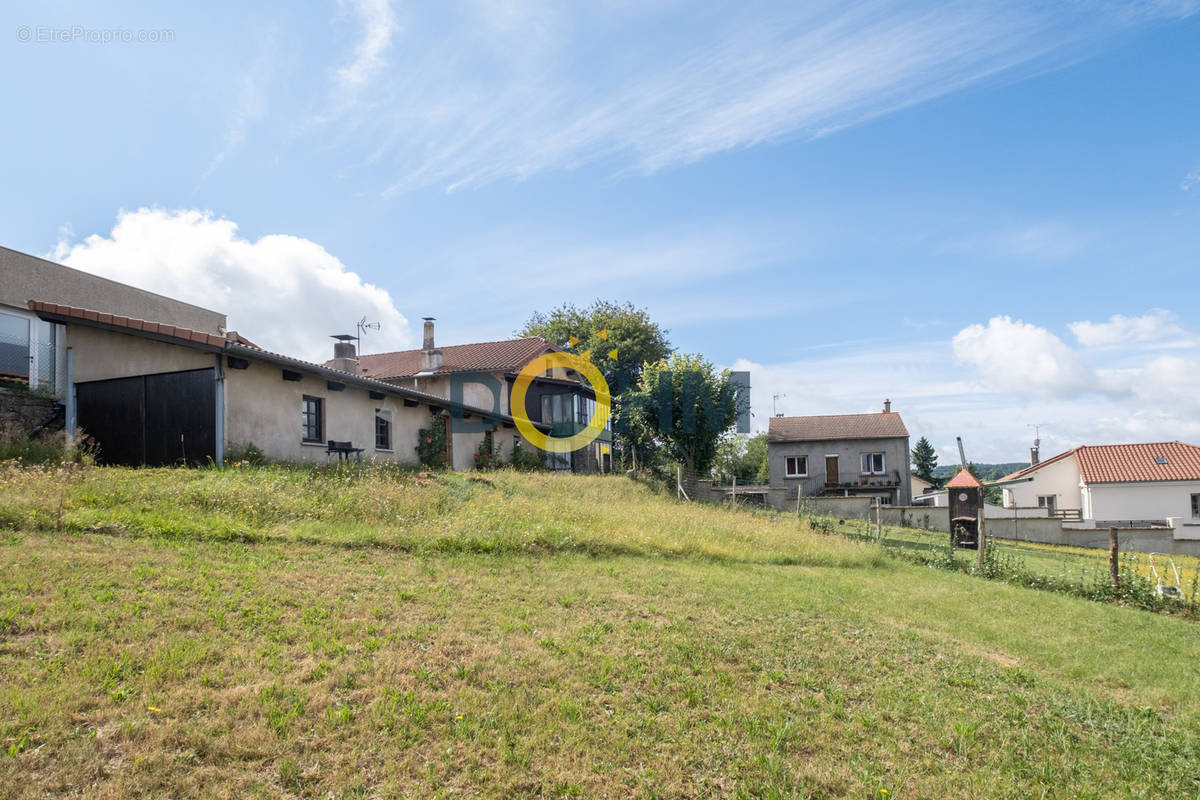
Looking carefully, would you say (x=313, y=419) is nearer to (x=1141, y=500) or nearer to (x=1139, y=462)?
(x=1141, y=500)

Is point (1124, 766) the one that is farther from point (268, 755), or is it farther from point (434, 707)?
point (268, 755)

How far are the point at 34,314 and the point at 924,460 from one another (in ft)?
227

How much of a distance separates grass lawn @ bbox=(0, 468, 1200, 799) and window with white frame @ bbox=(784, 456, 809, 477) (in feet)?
105

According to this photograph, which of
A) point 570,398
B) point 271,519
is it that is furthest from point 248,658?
point 570,398

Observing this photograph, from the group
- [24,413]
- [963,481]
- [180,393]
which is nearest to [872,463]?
[963,481]

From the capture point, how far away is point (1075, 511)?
113ft

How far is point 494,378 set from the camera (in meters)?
29.6

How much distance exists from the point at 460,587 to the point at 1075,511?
3626cm

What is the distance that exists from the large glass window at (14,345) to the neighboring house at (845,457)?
116 ft

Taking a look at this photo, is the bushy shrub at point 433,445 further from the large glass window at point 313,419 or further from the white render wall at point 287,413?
the large glass window at point 313,419

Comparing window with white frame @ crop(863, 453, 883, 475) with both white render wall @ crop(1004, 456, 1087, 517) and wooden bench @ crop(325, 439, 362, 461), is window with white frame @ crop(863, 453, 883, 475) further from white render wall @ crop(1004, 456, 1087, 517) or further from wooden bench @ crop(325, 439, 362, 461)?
wooden bench @ crop(325, 439, 362, 461)

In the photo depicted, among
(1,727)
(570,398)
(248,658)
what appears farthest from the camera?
(570,398)

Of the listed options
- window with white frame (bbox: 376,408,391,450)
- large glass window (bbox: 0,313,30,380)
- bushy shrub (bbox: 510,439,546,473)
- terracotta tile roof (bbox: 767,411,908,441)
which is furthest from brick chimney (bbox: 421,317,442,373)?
terracotta tile roof (bbox: 767,411,908,441)

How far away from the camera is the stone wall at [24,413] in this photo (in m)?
15.2
